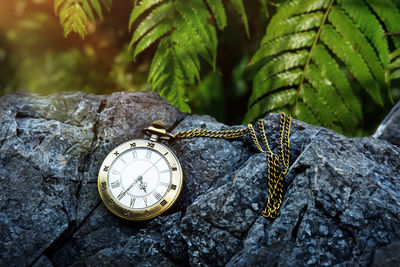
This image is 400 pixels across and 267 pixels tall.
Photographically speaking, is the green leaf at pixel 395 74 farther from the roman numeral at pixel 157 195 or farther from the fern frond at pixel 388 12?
the roman numeral at pixel 157 195

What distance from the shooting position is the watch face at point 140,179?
1.99 m

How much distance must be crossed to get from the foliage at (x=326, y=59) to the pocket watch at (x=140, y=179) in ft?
3.12

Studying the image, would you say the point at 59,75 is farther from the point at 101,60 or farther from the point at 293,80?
the point at 293,80

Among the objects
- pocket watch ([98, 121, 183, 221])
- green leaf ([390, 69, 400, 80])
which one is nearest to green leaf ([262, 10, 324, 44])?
green leaf ([390, 69, 400, 80])

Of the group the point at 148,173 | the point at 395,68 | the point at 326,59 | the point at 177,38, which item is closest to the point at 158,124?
the point at 148,173

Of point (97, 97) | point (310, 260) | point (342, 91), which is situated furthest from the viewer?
point (342, 91)

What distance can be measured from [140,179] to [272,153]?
31.6 inches

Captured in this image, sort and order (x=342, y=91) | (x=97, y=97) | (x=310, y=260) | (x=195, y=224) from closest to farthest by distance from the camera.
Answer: (x=310, y=260)
(x=195, y=224)
(x=97, y=97)
(x=342, y=91)

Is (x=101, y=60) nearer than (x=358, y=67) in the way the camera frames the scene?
No

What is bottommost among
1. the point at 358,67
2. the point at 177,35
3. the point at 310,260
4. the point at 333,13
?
the point at 310,260

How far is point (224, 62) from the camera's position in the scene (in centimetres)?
377

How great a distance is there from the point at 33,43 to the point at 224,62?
2.11 metres

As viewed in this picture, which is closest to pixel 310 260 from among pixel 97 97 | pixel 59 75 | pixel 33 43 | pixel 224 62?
pixel 97 97

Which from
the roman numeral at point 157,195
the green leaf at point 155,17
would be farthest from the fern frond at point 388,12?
the roman numeral at point 157,195
